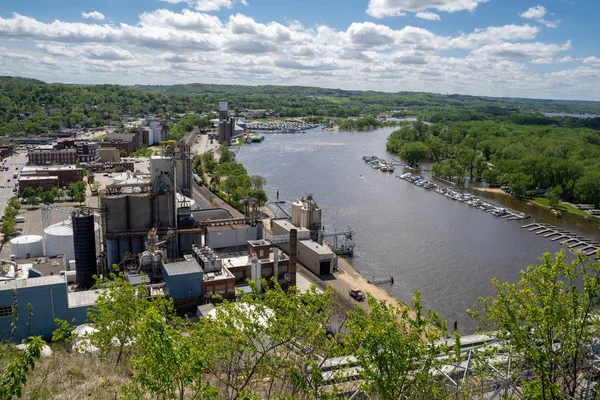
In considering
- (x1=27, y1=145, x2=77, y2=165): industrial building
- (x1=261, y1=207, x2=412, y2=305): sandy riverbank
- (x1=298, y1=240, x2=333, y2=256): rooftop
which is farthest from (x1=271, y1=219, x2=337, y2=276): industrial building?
(x1=27, y1=145, x2=77, y2=165): industrial building

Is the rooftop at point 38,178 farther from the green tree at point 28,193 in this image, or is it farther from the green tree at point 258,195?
the green tree at point 258,195

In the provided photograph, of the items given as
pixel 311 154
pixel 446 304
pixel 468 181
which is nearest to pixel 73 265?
pixel 446 304

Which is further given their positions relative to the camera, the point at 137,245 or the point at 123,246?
the point at 137,245

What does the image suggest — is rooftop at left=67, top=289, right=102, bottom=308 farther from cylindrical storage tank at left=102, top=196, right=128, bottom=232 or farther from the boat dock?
the boat dock

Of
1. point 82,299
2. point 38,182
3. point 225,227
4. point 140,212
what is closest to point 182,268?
point 82,299

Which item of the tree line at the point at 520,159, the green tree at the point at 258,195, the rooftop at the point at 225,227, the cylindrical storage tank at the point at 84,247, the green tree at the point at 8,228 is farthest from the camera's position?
the tree line at the point at 520,159

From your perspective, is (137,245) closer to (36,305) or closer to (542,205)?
(36,305)

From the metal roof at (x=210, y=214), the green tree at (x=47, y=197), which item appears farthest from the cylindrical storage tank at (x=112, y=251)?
the green tree at (x=47, y=197)
